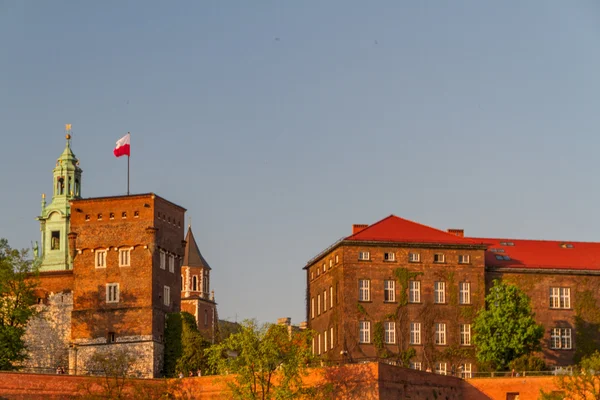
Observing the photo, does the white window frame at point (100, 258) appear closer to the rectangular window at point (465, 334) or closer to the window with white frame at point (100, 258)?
the window with white frame at point (100, 258)

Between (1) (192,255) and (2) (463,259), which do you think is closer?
(2) (463,259)

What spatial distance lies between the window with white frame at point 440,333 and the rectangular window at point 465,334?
1118 mm

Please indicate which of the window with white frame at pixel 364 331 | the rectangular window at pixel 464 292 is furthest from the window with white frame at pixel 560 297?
the window with white frame at pixel 364 331

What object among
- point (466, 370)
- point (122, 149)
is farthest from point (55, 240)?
point (466, 370)

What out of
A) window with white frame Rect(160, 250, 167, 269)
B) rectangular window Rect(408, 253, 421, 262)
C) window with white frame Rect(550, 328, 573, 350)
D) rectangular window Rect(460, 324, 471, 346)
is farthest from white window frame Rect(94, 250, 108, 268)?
window with white frame Rect(550, 328, 573, 350)

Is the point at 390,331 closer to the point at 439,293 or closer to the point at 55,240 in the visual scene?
the point at 439,293

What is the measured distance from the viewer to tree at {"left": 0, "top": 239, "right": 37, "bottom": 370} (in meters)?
89.0

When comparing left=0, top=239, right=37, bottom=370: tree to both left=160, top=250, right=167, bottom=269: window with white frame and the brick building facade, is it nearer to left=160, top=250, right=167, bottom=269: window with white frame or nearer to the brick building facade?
left=160, top=250, right=167, bottom=269: window with white frame

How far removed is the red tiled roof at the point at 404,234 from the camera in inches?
3723

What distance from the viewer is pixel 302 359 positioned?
80.4m

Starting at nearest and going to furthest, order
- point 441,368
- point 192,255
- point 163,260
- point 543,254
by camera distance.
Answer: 1. point 441,368
2. point 163,260
3. point 543,254
4. point 192,255

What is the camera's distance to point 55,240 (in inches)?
4665

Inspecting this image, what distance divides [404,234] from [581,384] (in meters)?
19.9

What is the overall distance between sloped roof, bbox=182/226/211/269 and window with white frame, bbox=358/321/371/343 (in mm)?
53514
